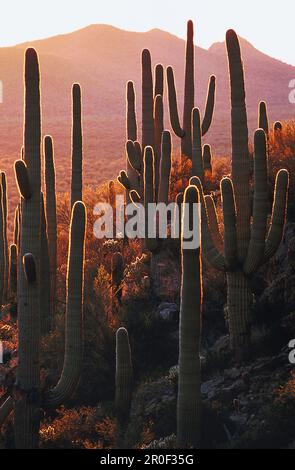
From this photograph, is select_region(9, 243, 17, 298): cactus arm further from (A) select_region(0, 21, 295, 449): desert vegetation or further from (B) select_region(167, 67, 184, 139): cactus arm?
(B) select_region(167, 67, 184, 139): cactus arm

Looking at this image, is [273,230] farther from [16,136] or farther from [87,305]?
[16,136]

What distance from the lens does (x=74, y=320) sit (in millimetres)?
11727

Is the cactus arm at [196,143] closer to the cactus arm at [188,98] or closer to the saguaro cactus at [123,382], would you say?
the cactus arm at [188,98]

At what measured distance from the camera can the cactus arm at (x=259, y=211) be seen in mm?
12641

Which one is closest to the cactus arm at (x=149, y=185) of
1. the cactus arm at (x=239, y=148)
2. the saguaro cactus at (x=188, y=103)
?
the cactus arm at (x=239, y=148)

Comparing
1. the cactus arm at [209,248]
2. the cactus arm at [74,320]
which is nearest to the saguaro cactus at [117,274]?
the cactus arm at [209,248]

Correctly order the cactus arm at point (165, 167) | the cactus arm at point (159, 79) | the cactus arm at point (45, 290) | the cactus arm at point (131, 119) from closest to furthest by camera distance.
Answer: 1. the cactus arm at point (45, 290)
2. the cactus arm at point (165, 167)
3. the cactus arm at point (131, 119)
4. the cactus arm at point (159, 79)

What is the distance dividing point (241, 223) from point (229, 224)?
0.49 metres

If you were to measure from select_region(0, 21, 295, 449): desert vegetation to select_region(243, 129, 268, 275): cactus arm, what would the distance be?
0.06 ft

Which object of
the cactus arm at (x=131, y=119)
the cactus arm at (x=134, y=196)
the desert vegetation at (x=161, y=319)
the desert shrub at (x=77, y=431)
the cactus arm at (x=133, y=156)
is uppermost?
the cactus arm at (x=131, y=119)

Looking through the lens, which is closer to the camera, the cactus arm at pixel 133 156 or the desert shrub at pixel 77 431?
the desert shrub at pixel 77 431

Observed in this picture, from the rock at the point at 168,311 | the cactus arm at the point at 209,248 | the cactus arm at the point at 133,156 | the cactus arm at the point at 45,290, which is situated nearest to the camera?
the cactus arm at the point at 209,248

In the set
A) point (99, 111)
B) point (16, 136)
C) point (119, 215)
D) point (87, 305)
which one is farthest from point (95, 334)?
point (99, 111)

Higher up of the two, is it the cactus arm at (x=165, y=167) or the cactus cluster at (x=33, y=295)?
the cactus arm at (x=165, y=167)
